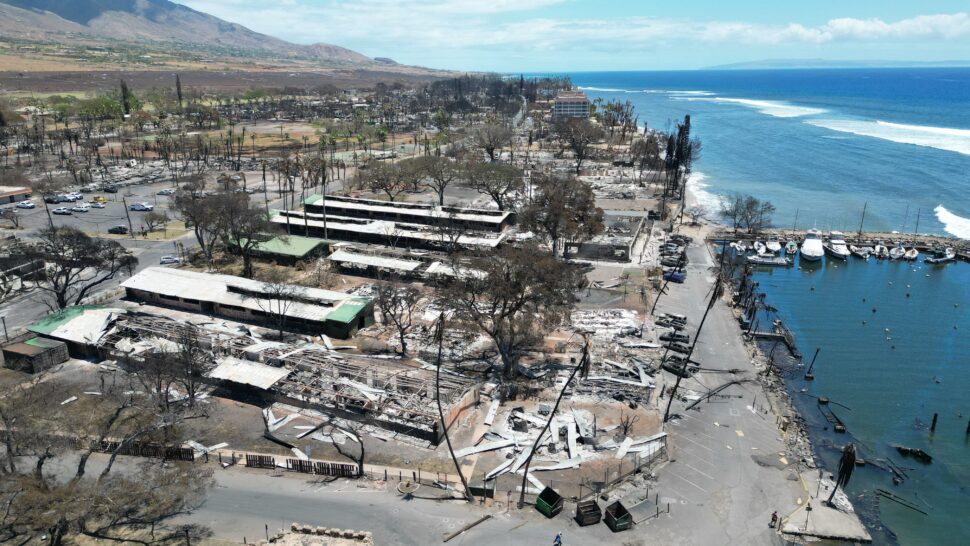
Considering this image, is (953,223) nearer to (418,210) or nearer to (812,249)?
(812,249)

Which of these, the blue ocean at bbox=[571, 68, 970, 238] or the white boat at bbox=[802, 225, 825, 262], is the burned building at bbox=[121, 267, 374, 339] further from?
the blue ocean at bbox=[571, 68, 970, 238]

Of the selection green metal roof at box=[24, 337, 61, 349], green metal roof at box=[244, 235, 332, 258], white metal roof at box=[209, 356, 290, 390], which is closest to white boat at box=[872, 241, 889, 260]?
green metal roof at box=[244, 235, 332, 258]

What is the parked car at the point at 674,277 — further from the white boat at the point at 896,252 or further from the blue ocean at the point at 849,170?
the blue ocean at the point at 849,170

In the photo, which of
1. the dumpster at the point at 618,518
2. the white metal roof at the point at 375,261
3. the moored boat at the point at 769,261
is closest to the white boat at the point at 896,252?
the moored boat at the point at 769,261

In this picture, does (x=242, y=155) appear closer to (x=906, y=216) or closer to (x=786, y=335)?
(x=786, y=335)

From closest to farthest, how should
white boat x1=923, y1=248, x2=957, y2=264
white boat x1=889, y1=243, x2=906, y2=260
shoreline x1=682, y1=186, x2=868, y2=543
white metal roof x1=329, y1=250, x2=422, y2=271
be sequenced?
1. shoreline x1=682, y1=186, x2=868, y2=543
2. white metal roof x1=329, y1=250, x2=422, y2=271
3. white boat x1=923, y1=248, x2=957, y2=264
4. white boat x1=889, y1=243, x2=906, y2=260
